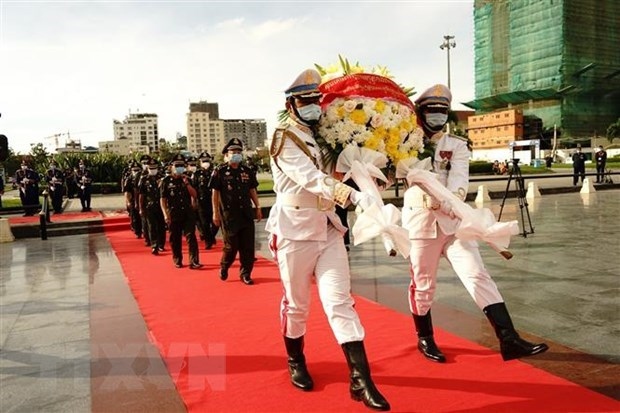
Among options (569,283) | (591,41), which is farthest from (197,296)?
(591,41)

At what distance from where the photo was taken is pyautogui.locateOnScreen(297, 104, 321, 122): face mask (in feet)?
10.7

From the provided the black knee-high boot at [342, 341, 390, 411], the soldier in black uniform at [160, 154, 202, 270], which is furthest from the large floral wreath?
the soldier in black uniform at [160, 154, 202, 270]

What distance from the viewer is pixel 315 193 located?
3146mm

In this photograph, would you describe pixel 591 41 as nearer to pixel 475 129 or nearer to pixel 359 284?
pixel 475 129

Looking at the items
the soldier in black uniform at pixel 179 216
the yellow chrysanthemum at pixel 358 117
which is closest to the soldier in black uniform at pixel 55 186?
the soldier in black uniform at pixel 179 216

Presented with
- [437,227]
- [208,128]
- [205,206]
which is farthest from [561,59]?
[208,128]

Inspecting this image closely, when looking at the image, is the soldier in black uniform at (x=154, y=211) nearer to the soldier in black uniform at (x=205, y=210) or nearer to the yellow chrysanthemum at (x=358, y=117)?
the soldier in black uniform at (x=205, y=210)

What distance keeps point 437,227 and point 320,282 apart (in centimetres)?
103

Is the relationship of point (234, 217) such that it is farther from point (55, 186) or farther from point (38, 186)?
point (55, 186)

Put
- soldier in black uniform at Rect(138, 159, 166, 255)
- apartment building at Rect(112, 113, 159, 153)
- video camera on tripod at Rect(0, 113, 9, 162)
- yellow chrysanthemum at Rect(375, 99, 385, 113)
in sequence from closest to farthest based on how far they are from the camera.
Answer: yellow chrysanthemum at Rect(375, 99, 385, 113)
video camera on tripod at Rect(0, 113, 9, 162)
soldier in black uniform at Rect(138, 159, 166, 255)
apartment building at Rect(112, 113, 159, 153)

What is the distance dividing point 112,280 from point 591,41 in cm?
7936

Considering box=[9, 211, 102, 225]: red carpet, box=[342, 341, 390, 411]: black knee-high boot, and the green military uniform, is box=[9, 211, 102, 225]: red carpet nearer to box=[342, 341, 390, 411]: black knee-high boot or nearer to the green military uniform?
the green military uniform

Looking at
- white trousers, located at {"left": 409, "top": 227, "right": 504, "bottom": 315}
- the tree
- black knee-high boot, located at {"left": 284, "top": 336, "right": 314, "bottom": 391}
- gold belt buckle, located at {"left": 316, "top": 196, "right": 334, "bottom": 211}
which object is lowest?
black knee-high boot, located at {"left": 284, "top": 336, "right": 314, "bottom": 391}

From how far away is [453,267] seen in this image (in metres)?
3.79
